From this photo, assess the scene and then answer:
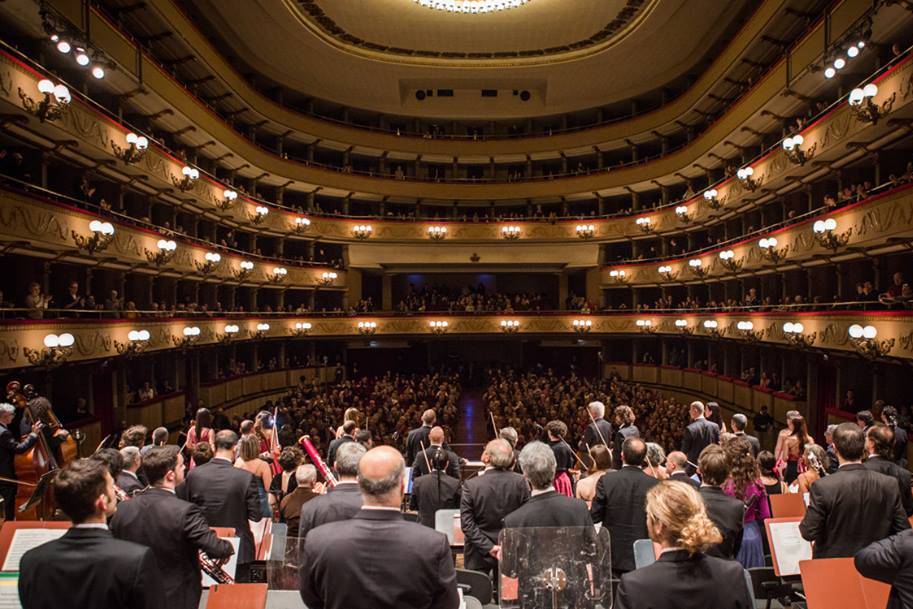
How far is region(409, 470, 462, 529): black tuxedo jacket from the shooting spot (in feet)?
23.9

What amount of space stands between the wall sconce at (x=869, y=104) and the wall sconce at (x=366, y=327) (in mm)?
25578

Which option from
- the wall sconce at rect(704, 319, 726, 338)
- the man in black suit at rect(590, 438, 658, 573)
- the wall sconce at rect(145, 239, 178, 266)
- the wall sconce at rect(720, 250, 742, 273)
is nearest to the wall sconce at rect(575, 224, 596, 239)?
the wall sconce at rect(704, 319, 726, 338)

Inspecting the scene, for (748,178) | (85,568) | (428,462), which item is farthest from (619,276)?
(85,568)

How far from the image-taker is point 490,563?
5516 millimetres

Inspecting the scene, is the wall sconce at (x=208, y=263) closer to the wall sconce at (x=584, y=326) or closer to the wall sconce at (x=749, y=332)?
the wall sconce at (x=584, y=326)

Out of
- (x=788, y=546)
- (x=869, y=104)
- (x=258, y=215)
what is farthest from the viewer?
(x=258, y=215)

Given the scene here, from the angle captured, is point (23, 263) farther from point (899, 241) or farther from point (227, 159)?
point (899, 241)

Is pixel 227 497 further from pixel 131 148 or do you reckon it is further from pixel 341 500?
pixel 131 148

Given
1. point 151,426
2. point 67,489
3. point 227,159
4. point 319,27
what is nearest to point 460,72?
point 319,27

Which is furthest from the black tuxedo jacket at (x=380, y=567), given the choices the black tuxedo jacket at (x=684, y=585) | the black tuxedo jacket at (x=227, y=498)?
the black tuxedo jacket at (x=227, y=498)

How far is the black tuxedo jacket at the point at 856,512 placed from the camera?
200 inches

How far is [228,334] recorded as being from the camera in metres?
25.8

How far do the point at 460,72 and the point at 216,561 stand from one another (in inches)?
1295

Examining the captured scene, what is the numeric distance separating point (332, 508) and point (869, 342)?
14516mm
